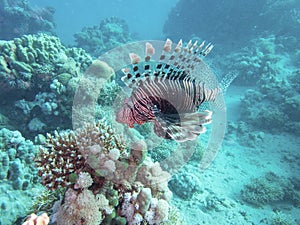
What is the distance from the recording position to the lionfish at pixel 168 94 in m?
2.40

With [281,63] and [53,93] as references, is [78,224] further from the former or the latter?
[281,63]

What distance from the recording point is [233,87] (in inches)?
510

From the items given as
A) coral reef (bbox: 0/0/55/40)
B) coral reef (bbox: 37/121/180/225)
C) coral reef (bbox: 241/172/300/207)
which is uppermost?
coral reef (bbox: 0/0/55/40)

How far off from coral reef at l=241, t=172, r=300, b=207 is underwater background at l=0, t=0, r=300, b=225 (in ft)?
0.09

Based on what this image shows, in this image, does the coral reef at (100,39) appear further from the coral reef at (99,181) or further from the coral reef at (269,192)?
the coral reef at (99,181)

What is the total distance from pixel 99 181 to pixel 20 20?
15580 mm

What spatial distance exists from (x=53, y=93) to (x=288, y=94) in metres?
9.47

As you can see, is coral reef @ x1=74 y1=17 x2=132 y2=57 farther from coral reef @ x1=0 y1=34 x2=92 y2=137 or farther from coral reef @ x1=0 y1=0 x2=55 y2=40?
coral reef @ x1=0 y1=34 x2=92 y2=137

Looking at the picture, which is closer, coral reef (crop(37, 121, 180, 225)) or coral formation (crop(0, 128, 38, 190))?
coral reef (crop(37, 121, 180, 225))

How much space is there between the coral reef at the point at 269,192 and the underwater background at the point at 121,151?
0.03 m

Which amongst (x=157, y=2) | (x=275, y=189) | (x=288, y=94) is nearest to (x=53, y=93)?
(x=275, y=189)

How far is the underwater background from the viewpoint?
100 inches

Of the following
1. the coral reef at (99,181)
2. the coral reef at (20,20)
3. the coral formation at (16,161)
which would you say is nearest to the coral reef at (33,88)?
the coral formation at (16,161)

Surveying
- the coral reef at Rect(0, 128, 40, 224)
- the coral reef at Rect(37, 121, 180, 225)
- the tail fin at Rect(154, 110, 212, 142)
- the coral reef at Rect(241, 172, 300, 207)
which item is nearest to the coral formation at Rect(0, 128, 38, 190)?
the coral reef at Rect(0, 128, 40, 224)
